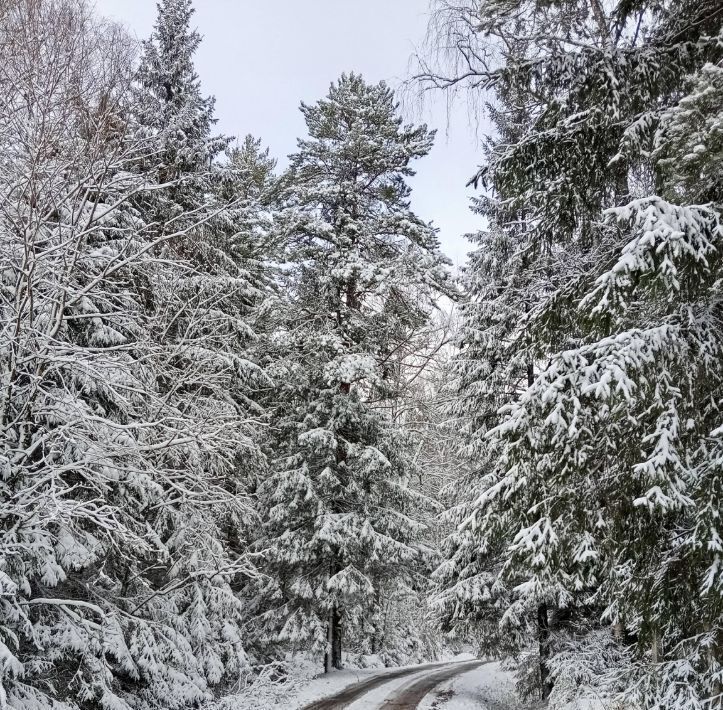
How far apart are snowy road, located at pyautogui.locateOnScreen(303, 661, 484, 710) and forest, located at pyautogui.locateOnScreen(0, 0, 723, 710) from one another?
131 cm

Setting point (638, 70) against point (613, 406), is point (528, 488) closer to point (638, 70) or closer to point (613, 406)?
point (613, 406)

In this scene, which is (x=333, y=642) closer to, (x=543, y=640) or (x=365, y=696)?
(x=365, y=696)

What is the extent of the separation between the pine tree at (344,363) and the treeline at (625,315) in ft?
22.7

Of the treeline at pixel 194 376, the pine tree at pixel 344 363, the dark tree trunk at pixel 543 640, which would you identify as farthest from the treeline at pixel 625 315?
the pine tree at pixel 344 363

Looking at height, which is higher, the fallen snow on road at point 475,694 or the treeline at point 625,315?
the treeline at point 625,315

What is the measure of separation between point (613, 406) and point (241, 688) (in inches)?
356

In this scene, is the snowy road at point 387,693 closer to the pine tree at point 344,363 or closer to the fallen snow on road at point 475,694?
the fallen snow on road at point 475,694

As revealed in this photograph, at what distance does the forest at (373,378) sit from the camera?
4.34 metres

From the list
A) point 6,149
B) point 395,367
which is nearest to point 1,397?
point 6,149

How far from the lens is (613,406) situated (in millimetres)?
4238

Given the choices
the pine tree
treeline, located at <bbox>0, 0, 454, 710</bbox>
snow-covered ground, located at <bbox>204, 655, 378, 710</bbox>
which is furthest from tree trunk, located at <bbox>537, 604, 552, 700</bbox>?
snow-covered ground, located at <bbox>204, 655, 378, 710</bbox>

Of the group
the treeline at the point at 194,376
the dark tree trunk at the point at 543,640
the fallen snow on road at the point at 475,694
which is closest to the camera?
the treeline at the point at 194,376

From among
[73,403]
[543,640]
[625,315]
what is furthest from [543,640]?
[73,403]

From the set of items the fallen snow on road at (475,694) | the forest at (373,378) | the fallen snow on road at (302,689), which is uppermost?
the forest at (373,378)
